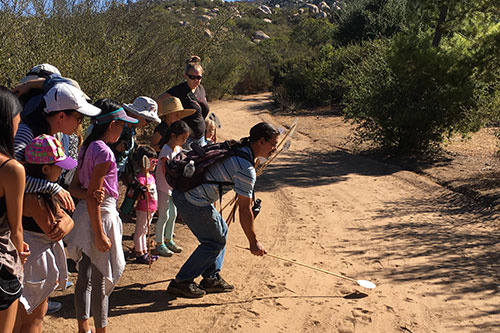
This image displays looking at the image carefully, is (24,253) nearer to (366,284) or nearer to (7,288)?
(7,288)

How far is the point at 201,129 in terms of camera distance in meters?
6.92

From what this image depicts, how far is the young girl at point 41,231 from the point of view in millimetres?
3123

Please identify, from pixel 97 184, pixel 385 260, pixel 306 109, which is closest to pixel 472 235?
pixel 385 260

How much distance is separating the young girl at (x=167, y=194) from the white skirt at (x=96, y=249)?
4.97 feet

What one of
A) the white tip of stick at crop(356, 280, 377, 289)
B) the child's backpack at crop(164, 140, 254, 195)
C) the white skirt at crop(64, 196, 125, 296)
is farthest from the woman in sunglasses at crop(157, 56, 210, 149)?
the white skirt at crop(64, 196, 125, 296)

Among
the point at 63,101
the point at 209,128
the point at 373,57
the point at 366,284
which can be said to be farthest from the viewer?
the point at 373,57

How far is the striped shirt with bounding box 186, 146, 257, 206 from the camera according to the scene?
438 cm

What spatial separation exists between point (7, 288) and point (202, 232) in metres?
2.18

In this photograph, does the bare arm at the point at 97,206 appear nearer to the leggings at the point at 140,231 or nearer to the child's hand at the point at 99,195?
the child's hand at the point at 99,195

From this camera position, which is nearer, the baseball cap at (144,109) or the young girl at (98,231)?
the young girl at (98,231)

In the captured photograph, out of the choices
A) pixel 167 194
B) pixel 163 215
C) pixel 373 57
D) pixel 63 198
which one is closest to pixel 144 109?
pixel 167 194

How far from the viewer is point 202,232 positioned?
4.72 m

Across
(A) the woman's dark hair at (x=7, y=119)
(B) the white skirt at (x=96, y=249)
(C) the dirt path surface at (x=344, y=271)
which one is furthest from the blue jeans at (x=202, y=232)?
(A) the woman's dark hair at (x=7, y=119)

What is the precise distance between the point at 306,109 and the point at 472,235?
53.9 feet
